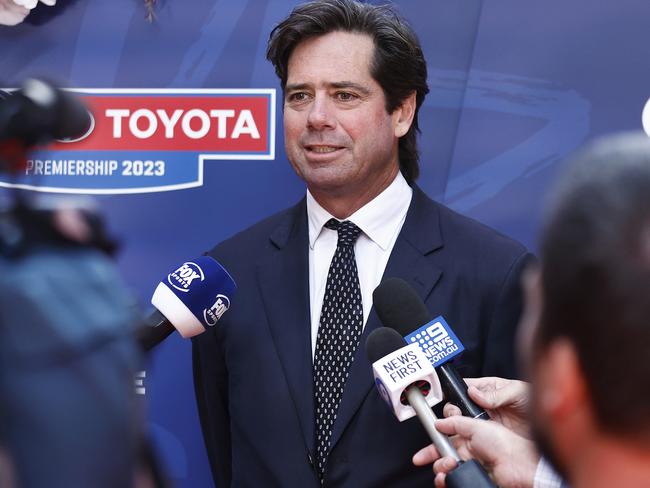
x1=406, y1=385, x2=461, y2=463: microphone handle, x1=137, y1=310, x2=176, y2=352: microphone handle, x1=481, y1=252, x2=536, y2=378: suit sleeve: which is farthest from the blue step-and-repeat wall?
x1=137, y1=310, x2=176, y2=352: microphone handle

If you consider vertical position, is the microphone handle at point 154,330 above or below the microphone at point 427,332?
above

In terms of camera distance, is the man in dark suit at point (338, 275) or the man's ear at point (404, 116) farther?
the man's ear at point (404, 116)

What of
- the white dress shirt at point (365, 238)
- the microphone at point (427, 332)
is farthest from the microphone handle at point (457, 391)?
the white dress shirt at point (365, 238)

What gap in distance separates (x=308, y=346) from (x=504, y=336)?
39 centimetres

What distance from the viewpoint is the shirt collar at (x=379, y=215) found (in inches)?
83.3

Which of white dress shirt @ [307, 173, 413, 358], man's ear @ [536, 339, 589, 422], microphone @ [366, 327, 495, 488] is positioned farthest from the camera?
white dress shirt @ [307, 173, 413, 358]

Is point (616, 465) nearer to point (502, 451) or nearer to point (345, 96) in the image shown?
point (502, 451)

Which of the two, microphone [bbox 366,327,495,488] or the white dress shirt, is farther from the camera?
the white dress shirt

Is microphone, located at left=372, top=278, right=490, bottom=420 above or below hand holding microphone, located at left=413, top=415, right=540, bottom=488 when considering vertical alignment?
above

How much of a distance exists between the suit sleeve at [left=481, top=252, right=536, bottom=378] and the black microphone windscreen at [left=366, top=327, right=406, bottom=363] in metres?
0.51

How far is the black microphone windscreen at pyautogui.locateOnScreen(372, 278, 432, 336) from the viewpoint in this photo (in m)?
1.54

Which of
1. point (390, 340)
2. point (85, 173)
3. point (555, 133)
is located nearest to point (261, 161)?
point (85, 173)

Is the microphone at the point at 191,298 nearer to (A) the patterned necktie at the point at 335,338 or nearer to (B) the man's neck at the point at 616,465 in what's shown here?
(B) the man's neck at the point at 616,465

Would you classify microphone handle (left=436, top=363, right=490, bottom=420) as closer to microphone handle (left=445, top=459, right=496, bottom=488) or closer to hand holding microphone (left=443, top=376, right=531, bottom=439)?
hand holding microphone (left=443, top=376, right=531, bottom=439)
